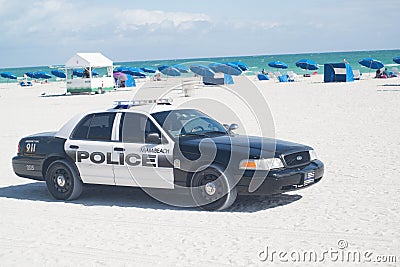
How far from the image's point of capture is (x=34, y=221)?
8.00m

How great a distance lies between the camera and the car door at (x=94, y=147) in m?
8.75

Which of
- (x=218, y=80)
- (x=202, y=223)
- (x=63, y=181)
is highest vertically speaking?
(x=63, y=181)

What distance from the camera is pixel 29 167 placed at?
945 centimetres

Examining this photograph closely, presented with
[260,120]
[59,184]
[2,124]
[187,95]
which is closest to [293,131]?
[260,120]

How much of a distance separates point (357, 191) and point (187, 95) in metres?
23.9

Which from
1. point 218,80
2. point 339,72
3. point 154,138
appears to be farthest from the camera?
point 218,80

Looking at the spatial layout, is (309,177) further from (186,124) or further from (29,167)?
(29,167)

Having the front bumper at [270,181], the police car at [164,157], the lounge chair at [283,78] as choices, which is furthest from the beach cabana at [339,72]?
the front bumper at [270,181]

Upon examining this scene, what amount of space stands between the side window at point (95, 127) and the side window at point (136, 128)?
0.89ft

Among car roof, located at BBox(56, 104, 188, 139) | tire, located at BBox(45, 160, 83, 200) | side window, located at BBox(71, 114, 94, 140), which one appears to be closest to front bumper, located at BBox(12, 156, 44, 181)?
tire, located at BBox(45, 160, 83, 200)

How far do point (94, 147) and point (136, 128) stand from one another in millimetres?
697

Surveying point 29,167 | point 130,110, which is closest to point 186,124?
point 130,110

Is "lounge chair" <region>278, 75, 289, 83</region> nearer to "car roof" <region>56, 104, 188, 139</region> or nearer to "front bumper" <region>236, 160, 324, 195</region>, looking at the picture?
"car roof" <region>56, 104, 188, 139</region>

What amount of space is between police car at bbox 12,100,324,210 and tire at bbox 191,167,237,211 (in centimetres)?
1
